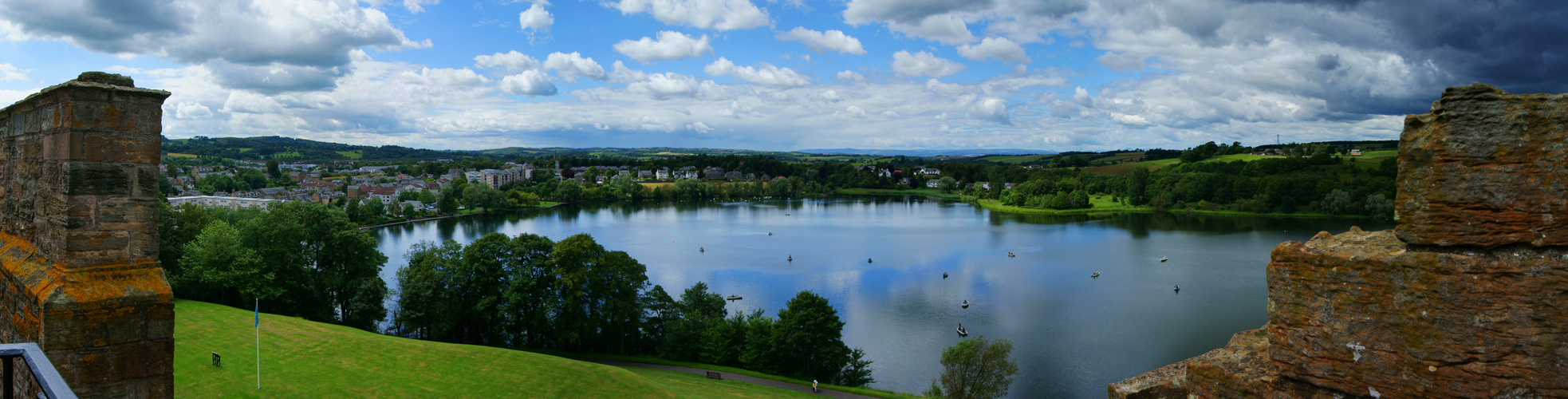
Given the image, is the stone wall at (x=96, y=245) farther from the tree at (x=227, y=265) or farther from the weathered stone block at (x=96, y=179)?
the tree at (x=227, y=265)

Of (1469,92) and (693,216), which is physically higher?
(1469,92)

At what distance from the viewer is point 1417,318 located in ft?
12.3

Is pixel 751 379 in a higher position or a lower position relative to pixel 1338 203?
lower

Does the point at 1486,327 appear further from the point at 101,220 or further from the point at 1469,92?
the point at 101,220

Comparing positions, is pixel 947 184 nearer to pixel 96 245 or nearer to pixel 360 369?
pixel 360 369

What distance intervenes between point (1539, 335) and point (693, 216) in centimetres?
8273

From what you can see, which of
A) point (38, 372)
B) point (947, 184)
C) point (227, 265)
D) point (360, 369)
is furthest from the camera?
point (947, 184)

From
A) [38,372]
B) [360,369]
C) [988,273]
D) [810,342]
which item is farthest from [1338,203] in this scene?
[38,372]

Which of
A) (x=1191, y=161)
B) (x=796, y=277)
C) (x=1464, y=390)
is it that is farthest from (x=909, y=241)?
(x=1191, y=161)

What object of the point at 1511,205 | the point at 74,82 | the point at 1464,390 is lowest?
the point at 1464,390

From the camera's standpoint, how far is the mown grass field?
52.7 ft

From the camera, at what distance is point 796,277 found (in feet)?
139

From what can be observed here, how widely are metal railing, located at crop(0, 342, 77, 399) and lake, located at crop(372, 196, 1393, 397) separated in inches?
911

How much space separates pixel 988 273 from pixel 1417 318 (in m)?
41.4
